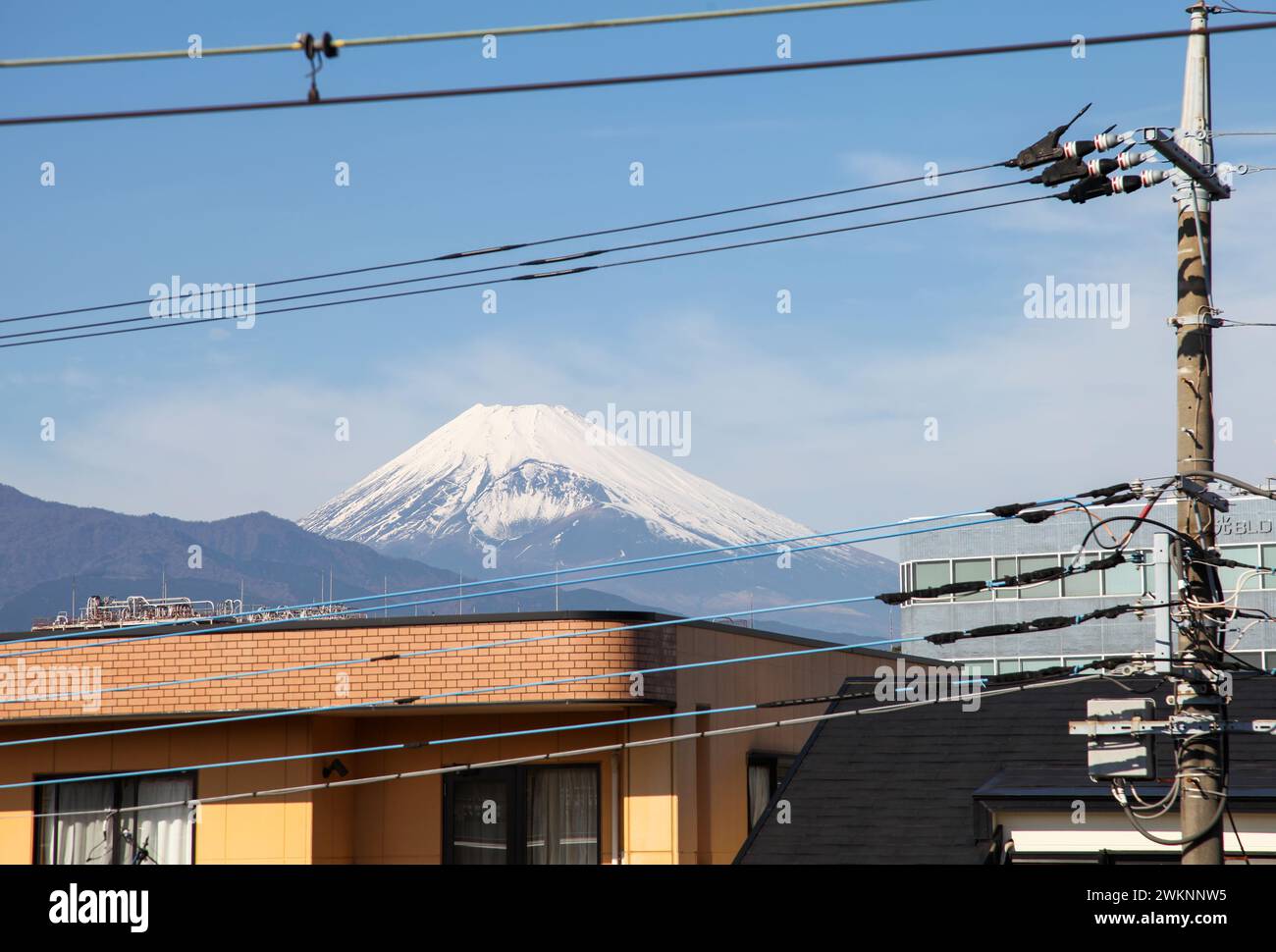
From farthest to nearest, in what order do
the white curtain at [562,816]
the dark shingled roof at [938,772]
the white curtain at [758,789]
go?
1. the white curtain at [758,789]
2. the white curtain at [562,816]
3. the dark shingled roof at [938,772]

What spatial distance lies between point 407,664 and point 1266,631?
76.2 metres

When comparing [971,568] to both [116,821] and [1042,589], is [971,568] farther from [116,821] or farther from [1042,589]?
[116,821]

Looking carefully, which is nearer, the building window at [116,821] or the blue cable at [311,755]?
the blue cable at [311,755]

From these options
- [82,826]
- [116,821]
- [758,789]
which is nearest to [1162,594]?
[758,789]

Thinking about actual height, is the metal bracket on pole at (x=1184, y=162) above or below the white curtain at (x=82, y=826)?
Answer: above

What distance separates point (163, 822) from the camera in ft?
73.0

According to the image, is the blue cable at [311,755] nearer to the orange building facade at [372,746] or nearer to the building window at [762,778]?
the orange building facade at [372,746]

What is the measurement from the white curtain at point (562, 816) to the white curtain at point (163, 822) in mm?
4877

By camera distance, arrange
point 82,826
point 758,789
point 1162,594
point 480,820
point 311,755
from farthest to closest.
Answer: point 758,789 < point 82,826 < point 480,820 < point 311,755 < point 1162,594

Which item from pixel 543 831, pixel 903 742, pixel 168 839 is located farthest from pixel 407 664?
pixel 903 742

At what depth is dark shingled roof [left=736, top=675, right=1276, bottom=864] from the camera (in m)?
19.2

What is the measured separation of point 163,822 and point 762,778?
29.8ft

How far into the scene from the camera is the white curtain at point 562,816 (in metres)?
21.6

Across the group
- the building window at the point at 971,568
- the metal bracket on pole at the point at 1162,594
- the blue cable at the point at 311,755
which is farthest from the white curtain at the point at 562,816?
the building window at the point at 971,568
